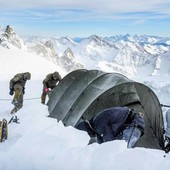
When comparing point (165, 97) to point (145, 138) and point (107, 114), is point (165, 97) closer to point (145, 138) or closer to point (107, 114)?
point (145, 138)

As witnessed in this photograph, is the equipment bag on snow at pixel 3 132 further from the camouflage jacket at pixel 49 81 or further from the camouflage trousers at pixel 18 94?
the camouflage jacket at pixel 49 81

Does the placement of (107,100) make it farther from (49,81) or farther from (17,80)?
(49,81)

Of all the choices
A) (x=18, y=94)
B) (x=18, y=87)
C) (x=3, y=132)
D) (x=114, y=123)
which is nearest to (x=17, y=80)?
(x=18, y=87)

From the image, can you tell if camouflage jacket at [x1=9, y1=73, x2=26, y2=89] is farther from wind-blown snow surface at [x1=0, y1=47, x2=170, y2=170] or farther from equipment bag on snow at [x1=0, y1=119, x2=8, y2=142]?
wind-blown snow surface at [x1=0, y1=47, x2=170, y2=170]

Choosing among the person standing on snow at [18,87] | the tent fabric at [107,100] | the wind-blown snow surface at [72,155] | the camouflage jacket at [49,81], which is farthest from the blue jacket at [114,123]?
the camouflage jacket at [49,81]

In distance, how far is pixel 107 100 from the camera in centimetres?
1011

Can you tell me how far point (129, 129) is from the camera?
5.69 meters

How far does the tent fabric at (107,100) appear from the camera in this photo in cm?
1001

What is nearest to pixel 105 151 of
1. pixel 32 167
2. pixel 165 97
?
pixel 32 167

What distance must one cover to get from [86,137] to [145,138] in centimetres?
415

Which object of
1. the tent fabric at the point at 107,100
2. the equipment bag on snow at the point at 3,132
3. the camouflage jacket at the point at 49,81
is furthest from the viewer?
the camouflage jacket at the point at 49,81

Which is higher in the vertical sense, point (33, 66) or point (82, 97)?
point (82, 97)

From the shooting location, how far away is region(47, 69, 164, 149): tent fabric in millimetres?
10008

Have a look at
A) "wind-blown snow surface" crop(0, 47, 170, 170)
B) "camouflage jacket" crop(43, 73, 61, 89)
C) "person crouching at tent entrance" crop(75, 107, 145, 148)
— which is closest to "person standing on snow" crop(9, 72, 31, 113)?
"camouflage jacket" crop(43, 73, 61, 89)
